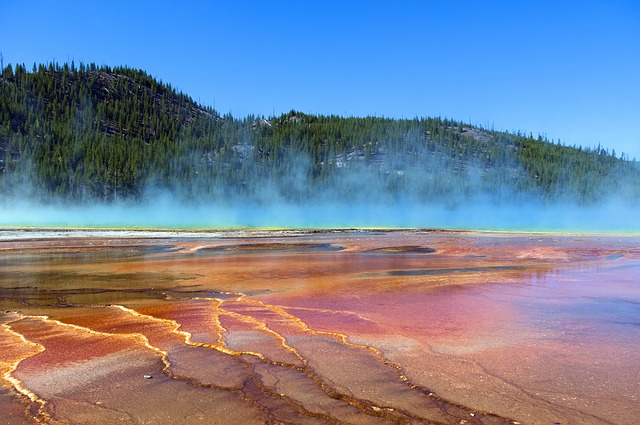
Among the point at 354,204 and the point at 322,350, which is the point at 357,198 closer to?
the point at 354,204

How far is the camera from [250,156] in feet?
439

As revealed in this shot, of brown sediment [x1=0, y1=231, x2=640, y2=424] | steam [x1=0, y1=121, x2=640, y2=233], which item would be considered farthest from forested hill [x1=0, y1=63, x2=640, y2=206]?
brown sediment [x1=0, y1=231, x2=640, y2=424]

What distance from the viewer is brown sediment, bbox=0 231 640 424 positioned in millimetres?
5785

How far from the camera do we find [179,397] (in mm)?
6086

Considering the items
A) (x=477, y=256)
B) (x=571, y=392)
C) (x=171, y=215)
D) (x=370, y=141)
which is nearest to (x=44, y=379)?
(x=571, y=392)

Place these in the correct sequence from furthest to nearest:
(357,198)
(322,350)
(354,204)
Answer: (357,198), (354,204), (322,350)

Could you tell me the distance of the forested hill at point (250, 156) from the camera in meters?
110

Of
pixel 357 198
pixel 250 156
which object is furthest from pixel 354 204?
pixel 250 156

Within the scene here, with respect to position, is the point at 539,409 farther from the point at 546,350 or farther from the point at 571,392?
the point at 546,350

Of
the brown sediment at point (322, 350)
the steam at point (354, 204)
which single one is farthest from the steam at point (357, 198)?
the brown sediment at point (322, 350)

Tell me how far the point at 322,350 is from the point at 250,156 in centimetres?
12815

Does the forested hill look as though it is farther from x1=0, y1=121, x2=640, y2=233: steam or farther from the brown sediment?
the brown sediment

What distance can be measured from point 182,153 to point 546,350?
12602cm

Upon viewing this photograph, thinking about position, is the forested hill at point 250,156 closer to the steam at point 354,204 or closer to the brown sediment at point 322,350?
the steam at point 354,204
